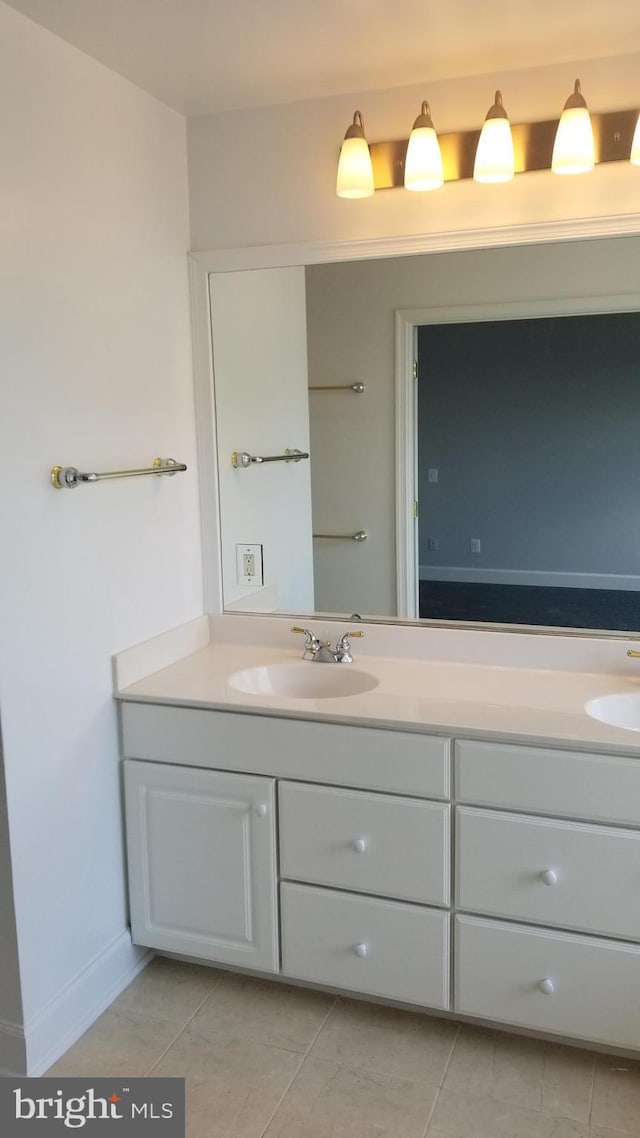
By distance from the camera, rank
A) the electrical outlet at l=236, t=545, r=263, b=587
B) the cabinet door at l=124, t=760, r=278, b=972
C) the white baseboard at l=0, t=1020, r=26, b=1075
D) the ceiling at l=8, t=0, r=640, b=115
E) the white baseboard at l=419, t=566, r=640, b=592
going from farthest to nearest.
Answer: the electrical outlet at l=236, t=545, r=263, b=587 → the white baseboard at l=419, t=566, r=640, b=592 → the cabinet door at l=124, t=760, r=278, b=972 → the white baseboard at l=0, t=1020, r=26, b=1075 → the ceiling at l=8, t=0, r=640, b=115

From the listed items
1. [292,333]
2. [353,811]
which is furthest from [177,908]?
[292,333]

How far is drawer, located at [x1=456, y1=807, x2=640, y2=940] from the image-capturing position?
74.9 inches

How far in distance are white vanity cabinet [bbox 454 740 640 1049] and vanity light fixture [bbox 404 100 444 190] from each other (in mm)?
1306

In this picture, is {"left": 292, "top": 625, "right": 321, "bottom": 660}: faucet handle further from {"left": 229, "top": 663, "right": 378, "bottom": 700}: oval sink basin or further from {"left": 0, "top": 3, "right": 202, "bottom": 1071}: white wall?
{"left": 0, "top": 3, "right": 202, "bottom": 1071}: white wall

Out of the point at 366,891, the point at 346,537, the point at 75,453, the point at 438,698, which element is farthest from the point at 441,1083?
the point at 75,453

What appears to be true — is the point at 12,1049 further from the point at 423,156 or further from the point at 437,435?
the point at 423,156

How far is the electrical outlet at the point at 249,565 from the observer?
8.83ft

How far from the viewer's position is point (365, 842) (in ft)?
6.88

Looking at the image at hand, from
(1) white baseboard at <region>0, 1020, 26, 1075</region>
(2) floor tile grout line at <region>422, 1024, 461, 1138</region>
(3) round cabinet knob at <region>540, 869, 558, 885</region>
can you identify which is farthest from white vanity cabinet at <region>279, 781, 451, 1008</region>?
(1) white baseboard at <region>0, 1020, 26, 1075</region>

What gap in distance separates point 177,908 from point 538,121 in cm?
209

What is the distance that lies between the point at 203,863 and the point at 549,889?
2.72 ft

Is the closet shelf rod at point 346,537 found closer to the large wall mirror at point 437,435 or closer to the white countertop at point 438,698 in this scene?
the large wall mirror at point 437,435

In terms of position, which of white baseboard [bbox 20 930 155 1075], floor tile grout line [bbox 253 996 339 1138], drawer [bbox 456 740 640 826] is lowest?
floor tile grout line [bbox 253 996 339 1138]

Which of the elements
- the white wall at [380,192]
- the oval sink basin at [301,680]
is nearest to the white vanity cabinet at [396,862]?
the oval sink basin at [301,680]
